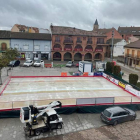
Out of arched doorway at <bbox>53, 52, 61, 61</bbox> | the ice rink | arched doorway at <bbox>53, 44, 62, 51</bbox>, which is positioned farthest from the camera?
arched doorway at <bbox>53, 52, 61, 61</bbox>

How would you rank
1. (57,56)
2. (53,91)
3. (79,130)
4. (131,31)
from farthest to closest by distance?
(131,31), (57,56), (53,91), (79,130)

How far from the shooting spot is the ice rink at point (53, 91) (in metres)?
17.0

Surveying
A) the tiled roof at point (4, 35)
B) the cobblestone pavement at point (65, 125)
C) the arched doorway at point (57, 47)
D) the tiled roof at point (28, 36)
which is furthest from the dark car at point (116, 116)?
the tiled roof at point (4, 35)

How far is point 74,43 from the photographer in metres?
47.8

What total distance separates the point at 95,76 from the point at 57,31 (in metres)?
22.9

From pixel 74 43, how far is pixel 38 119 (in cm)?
3754

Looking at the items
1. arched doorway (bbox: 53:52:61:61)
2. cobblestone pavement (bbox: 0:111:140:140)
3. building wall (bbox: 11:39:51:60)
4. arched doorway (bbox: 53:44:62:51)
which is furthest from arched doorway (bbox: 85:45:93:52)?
cobblestone pavement (bbox: 0:111:140:140)

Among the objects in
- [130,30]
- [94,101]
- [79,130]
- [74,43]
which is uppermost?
[130,30]

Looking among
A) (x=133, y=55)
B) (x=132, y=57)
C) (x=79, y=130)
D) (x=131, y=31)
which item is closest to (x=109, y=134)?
(x=79, y=130)

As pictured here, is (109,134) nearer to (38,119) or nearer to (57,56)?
(38,119)

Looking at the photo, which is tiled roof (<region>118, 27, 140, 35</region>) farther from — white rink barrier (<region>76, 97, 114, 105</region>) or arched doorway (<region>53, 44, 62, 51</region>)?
white rink barrier (<region>76, 97, 114, 105</region>)

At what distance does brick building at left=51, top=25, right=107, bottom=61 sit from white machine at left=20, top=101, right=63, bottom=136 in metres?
35.7

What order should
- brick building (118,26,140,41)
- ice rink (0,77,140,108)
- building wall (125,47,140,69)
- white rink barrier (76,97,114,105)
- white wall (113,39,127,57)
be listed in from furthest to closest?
brick building (118,26,140,41) → white wall (113,39,127,57) → building wall (125,47,140,69) → ice rink (0,77,140,108) → white rink barrier (76,97,114,105)

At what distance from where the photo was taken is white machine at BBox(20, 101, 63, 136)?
36.5 feet
